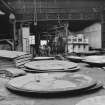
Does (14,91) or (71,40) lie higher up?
(71,40)

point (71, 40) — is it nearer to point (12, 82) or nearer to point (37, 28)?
point (37, 28)

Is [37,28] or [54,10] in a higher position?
Answer: [54,10]

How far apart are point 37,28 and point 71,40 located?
4029 millimetres

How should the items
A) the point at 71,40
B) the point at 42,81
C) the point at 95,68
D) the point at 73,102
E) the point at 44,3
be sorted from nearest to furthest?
the point at 73,102
the point at 42,81
the point at 95,68
the point at 71,40
the point at 44,3

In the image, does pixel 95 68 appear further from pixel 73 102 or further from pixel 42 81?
pixel 73 102

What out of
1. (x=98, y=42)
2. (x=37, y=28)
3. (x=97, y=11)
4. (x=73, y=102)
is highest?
(x=97, y=11)

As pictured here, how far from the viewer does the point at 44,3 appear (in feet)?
52.8

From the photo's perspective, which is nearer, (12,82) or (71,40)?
(12,82)

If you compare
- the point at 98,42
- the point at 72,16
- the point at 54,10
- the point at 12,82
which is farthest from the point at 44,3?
the point at 12,82

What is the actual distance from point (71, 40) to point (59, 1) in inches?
133

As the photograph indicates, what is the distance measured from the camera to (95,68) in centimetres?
700

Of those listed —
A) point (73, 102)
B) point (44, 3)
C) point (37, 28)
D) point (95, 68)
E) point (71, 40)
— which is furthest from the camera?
point (37, 28)

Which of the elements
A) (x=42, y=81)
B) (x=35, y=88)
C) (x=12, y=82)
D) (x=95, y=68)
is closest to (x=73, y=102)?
(x=35, y=88)

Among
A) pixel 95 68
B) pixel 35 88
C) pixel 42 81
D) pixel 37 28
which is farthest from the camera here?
pixel 37 28
